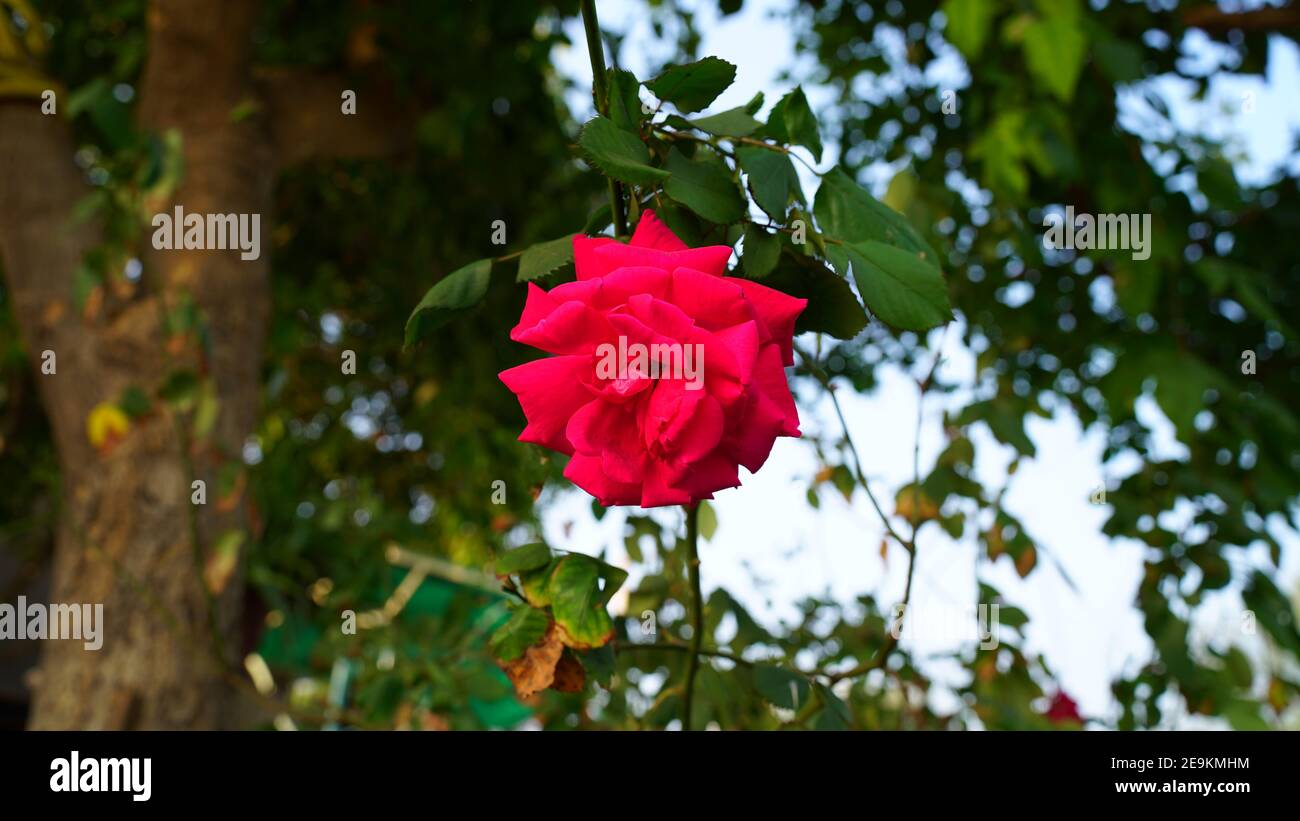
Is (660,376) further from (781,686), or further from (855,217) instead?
(781,686)

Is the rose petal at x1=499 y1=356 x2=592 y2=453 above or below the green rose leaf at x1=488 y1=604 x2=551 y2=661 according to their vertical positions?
above

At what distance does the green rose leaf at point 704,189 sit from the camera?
694 millimetres

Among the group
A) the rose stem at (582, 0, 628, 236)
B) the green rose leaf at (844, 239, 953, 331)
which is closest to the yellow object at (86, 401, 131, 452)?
the rose stem at (582, 0, 628, 236)

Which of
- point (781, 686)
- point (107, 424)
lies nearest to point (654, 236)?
point (781, 686)

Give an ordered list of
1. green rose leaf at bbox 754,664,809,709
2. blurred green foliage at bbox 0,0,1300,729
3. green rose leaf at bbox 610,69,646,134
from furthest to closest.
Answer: blurred green foliage at bbox 0,0,1300,729, green rose leaf at bbox 754,664,809,709, green rose leaf at bbox 610,69,646,134

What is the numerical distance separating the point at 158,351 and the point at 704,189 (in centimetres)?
216

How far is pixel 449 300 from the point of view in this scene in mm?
770

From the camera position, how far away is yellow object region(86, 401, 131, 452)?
7.68 feet

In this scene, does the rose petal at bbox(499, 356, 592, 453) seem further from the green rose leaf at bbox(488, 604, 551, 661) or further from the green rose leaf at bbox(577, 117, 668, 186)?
the green rose leaf at bbox(488, 604, 551, 661)

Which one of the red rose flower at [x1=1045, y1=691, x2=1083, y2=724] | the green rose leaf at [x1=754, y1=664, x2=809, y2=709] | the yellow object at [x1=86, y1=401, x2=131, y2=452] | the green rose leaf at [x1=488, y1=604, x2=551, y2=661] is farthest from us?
the yellow object at [x1=86, y1=401, x2=131, y2=452]

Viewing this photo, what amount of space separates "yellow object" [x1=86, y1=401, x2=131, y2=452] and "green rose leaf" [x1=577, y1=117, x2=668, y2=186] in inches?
80.0

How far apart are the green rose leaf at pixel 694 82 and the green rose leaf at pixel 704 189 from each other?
1.5 inches

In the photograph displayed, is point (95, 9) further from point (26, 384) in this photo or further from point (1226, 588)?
point (1226, 588)
